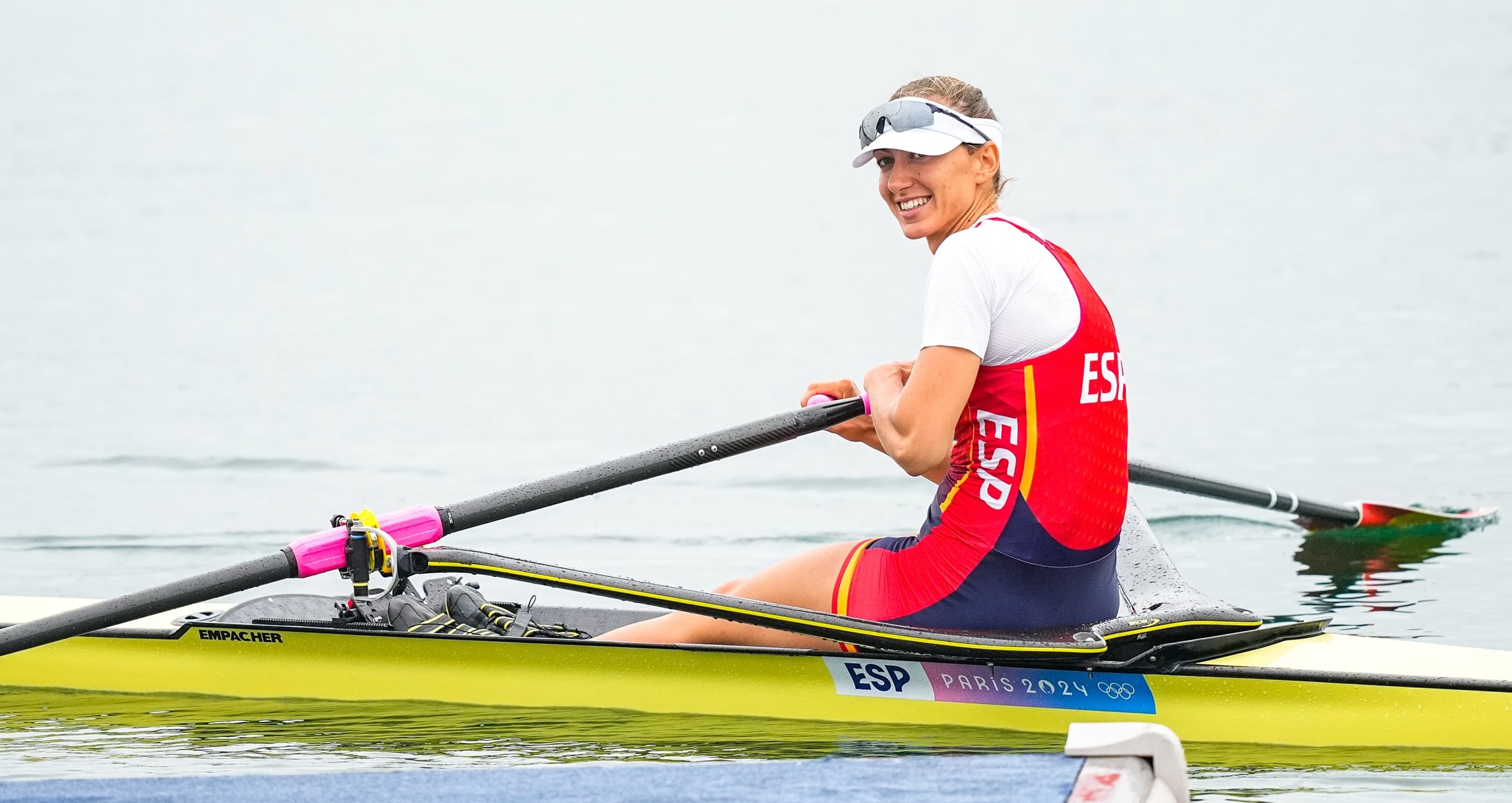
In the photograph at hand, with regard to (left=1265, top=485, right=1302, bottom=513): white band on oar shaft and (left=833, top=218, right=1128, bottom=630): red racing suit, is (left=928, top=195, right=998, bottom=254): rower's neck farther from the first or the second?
(left=1265, top=485, right=1302, bottom=513): white band on oar shaft

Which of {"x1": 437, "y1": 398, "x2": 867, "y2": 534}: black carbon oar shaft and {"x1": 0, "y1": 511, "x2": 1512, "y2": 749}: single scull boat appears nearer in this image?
{"x1": 0, "y1": 511, "x2": 1512, "y2": 749}: single scull boat

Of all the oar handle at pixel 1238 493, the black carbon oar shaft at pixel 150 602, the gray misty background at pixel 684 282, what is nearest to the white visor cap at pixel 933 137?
the oar handle at pixel 1238 493

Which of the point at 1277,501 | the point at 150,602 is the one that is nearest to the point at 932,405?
the point at 150,602

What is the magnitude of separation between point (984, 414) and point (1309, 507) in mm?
3305

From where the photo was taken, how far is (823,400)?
5.16m

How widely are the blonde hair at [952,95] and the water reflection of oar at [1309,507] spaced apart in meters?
1.75

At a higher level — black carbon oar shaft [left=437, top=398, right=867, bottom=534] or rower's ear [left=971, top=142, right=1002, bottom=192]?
rower's ear [left=971, top=142, right=1002, bottom=192]

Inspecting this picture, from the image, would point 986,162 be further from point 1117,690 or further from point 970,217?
point 1117,690

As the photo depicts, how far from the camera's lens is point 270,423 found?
11398mm

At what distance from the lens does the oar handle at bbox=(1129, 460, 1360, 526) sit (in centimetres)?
605

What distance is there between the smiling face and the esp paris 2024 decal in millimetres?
1210

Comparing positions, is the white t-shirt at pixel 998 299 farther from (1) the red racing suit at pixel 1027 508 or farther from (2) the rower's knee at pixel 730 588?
(2) the rower's knee at pixel 730 588

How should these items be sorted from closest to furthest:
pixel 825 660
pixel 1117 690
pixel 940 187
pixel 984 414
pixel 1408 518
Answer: pixel 984 414 < pixel 940 187 < pixel 1117 690 < pixel 825 660 < pixel 1408 518

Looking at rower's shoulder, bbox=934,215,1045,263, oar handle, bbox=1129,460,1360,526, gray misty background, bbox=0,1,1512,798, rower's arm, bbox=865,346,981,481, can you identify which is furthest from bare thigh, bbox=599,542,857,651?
gray misty background, bbox=0,1,1512,798
